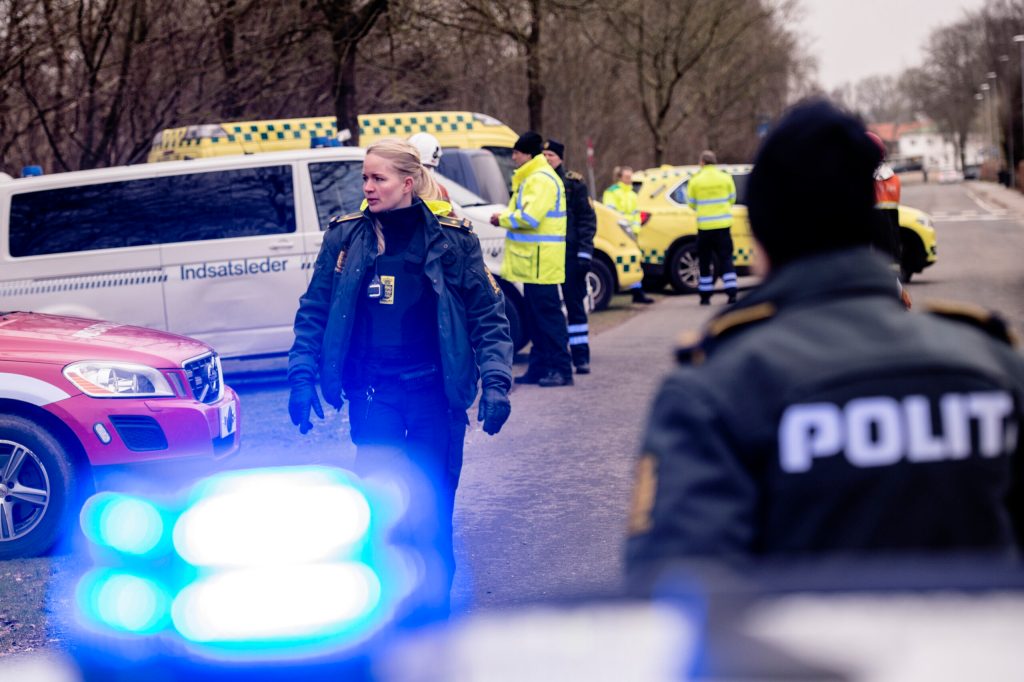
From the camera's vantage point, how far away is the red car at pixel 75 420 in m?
6.68

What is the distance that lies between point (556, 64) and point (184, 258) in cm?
2212

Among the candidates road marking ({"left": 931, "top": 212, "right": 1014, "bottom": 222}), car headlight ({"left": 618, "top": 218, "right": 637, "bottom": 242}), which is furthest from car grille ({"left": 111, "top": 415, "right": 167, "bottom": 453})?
road marking ({"left": 931, "top": 212, "right": 1014, "bottom": 222})

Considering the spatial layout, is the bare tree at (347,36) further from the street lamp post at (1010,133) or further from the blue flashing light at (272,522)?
the street lamp post at (1010,133)

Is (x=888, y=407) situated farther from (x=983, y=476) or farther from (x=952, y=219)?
(x=952, y=219)

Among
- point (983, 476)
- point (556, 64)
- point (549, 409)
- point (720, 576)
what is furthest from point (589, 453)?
point (556, 64)

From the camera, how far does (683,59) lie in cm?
4100

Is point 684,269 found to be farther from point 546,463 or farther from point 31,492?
point 31,492

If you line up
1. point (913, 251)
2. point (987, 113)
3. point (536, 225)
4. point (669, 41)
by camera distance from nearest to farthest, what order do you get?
point (536, 225), point (913, 251), point (669, 41), point (987, 113)

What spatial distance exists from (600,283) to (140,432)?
11127mm

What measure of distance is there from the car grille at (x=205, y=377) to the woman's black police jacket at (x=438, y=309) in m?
2.69

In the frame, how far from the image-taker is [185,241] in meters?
11.2

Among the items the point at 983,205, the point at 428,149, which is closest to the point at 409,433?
the point at 428,149

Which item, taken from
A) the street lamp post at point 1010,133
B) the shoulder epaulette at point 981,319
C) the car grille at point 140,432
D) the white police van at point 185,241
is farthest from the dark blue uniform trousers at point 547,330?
the street lamp post at point 1010,133

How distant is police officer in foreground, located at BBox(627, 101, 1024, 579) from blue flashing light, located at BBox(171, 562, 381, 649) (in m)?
0.52
